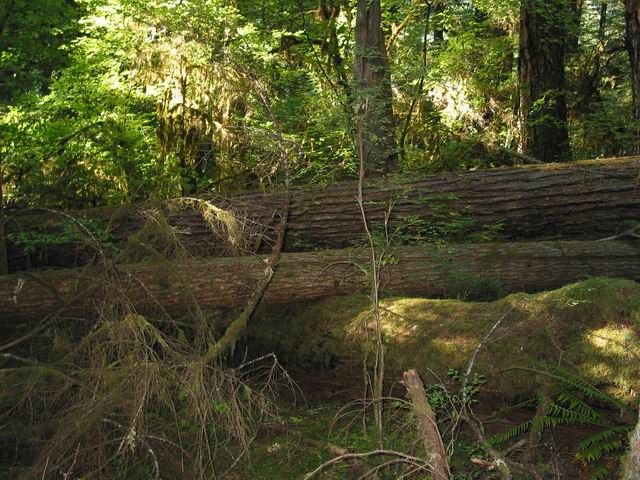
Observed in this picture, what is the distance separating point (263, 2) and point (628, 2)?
6656 millimetres

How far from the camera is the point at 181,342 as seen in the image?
178 inches

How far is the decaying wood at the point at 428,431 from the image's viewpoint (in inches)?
133

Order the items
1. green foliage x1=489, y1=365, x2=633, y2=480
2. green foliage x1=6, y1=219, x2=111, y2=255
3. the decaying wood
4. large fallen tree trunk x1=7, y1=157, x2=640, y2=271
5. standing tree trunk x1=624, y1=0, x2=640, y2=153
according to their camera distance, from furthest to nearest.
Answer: standing tree trunk x1=624, y1=0, x2=640, y2=153 < large fallen tree trunk x1=7, y1=157, x2=640, y2=271 < green foliage x1=6, y1=219, x2=111, y2=255 < green foliage x1=489, y1=365, x2=633, y2=480 < the decaying wood

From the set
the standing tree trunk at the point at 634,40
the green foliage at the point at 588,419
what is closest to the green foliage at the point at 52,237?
the green foliage at the point at 588,419

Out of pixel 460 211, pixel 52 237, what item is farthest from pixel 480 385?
pixel 52 237

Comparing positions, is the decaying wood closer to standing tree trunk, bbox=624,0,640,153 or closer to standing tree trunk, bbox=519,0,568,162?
standing tree trunk, bbox=624,0,640,153

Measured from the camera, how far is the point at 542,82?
10.3 metres

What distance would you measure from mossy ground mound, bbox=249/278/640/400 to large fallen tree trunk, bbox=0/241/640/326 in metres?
0.50

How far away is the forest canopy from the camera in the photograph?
8.27m

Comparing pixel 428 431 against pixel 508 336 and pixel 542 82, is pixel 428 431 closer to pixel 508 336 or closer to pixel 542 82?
pixel 508 336

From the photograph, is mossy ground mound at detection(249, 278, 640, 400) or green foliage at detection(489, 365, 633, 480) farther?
mossy ground mound at detection(249, 278, 640, 400)

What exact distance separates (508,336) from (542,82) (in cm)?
705

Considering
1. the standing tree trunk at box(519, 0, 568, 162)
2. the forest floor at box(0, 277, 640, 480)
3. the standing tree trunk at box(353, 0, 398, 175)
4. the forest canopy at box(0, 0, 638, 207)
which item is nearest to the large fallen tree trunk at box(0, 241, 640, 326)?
the forest floor at box(0, 277, 640, 480)

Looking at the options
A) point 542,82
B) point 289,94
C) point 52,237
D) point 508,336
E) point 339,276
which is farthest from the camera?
point 289,94
